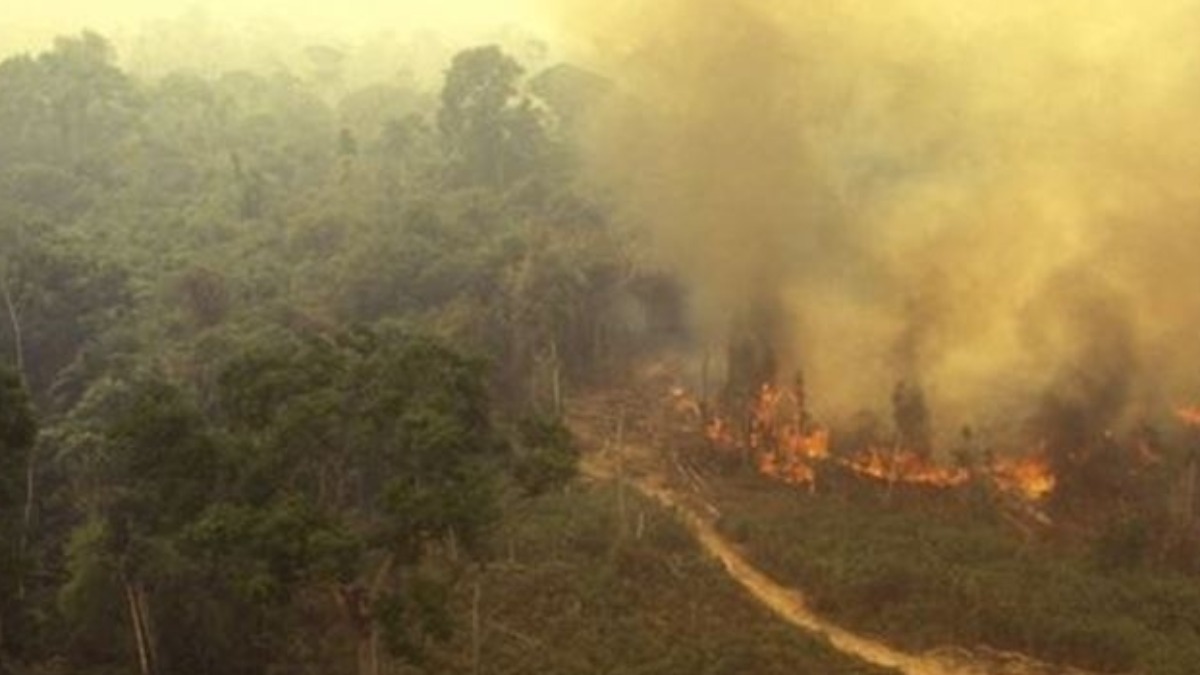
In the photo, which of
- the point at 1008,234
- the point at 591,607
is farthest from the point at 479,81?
the point at 591,607

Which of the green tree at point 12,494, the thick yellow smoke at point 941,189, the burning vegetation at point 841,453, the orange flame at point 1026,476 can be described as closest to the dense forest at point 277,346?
the green tree at point 12,494

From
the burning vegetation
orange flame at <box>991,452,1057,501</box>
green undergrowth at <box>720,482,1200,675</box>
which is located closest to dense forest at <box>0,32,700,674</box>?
the burning vegetation

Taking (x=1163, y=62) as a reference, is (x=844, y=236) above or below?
below

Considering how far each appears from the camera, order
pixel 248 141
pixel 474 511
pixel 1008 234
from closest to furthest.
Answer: pixel 474 511
pixel 1008 234
pixel 248 141

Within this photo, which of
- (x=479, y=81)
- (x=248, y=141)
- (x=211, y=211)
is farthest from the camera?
(x=248, y=141)

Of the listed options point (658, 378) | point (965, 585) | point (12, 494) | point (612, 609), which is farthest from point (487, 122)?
point (12, 494)

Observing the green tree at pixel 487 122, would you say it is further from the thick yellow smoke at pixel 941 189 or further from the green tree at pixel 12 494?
the green tree at pixel 12 494

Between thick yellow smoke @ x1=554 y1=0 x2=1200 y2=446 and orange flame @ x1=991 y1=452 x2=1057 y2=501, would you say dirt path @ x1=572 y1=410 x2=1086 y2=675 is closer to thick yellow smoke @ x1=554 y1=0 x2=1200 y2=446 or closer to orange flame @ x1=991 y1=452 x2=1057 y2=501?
thick yellow smoke @ x1=554 y1=0 x2=1200 y2=446

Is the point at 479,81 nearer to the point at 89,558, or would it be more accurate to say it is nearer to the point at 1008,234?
the point at 1008,234

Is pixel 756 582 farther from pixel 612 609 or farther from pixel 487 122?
pixel 487 122
